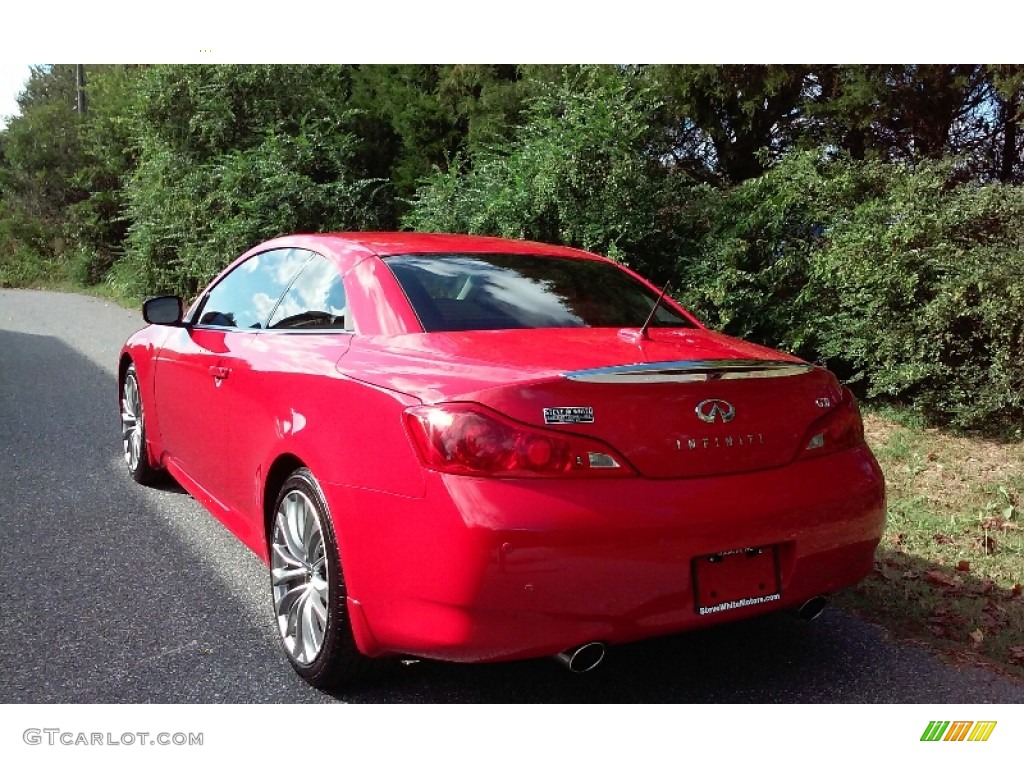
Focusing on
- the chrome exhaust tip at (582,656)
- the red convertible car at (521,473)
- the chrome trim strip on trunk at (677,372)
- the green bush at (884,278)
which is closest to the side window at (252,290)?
the red convertible car at (521,473)

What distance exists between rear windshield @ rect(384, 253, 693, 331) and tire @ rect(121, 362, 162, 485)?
269cm

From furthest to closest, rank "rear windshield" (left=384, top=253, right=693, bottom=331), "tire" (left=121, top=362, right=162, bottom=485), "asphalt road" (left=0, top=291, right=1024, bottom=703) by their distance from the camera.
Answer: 1. "tire" (left=121, top=362, right=162, bottom=485)
2. "rear windshield" (left=384, top=253, right=693, bottom=331)
3. "asphalt road" (left=0, top=291, right=1024, bottom=703)

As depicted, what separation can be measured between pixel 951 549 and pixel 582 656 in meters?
2.84

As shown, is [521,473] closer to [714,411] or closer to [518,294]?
[714,411]

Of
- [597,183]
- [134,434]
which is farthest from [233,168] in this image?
[134,434]

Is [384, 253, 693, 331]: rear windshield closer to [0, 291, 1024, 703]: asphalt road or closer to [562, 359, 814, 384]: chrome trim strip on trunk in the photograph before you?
[562, 359, 814, 384]: chrome trim strip on trunk

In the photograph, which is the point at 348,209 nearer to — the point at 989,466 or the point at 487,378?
the point at 989,466

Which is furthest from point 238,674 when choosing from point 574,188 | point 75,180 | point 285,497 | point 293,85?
point 75,180

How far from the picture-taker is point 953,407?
6.60 metres

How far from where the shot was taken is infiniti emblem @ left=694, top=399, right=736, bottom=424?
255cm

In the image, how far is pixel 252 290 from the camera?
410 centimetres

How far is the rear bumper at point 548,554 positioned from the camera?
233 cm

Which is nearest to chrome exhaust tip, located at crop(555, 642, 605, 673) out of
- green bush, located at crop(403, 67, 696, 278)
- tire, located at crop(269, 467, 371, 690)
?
tire, located at crop(269, 467, 371, 690)

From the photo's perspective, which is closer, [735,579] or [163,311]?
[735,579]
